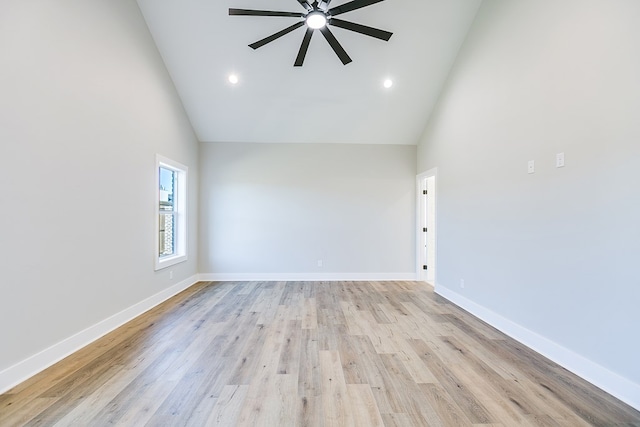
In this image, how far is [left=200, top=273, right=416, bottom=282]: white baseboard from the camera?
206 inches

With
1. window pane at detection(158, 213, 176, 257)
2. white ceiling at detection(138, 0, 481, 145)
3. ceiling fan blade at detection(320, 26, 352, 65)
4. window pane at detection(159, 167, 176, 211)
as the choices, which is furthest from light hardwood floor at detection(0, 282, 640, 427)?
white ceiling at detection(138, 0, 481, 145)

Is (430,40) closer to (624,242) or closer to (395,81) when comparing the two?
(395,81)

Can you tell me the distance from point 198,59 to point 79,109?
1931mm

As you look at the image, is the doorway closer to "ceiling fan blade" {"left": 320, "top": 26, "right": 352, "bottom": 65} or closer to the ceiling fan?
"ceiling fan blade" {"left": 320, "top": 26, "right": 352, "bottom": 65}

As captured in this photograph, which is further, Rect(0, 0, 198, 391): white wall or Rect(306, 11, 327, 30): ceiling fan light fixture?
Rect(306, 11, 327, 30): ceiling fan light fixture

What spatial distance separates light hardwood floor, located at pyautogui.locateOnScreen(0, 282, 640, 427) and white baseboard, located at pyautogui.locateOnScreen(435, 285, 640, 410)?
0.24 ft

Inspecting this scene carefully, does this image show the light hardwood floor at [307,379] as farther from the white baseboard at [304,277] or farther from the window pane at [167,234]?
the white baseboard at [304,277]

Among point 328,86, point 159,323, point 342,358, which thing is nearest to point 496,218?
point 342,358

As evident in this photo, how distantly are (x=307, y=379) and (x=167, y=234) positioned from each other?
3.50 metres

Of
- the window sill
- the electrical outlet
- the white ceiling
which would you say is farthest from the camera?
the window sill

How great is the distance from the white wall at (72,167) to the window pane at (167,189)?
64cm

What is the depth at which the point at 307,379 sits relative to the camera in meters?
2.04

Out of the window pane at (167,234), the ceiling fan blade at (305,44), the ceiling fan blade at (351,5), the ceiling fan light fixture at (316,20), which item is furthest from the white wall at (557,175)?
the window pane at (167,234)

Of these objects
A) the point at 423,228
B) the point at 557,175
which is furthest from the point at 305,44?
the point at 423,228
